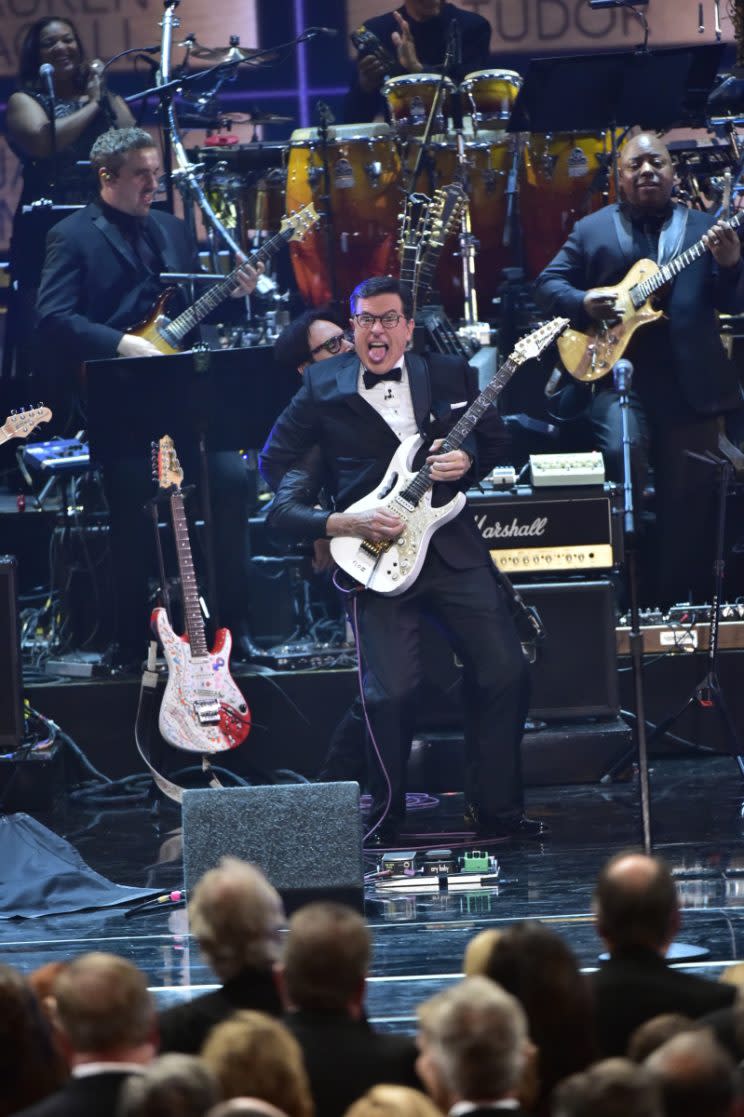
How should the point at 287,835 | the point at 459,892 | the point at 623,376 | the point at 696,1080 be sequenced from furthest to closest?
the point at 623,376, the point at 459,892, the point at 287,835, the point at 696,1080

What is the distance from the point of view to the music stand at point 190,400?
8633mm

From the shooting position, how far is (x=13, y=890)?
7457 mm

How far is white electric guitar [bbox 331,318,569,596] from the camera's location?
8.05m

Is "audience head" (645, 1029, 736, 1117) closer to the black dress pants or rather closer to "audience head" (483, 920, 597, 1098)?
"audience head" (483, 920, 597, 1098)

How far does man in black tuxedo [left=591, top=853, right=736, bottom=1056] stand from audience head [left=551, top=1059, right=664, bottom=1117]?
3.11 feet

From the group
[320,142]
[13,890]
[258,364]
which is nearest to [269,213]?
[320,142]

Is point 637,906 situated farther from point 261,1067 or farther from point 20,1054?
point 20,1054

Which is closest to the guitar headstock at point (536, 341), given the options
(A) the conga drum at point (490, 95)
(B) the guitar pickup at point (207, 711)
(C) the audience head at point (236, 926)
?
(B) the guitar pickup at point (207, 711)

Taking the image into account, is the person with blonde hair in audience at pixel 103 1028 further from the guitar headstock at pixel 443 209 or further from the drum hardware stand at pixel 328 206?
the drum hardware stand at pixel 328 206

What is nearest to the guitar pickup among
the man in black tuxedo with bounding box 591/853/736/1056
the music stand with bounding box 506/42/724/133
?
the music stand with bounding box 506/42/724/133

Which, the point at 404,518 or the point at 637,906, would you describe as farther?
the point at 404,518

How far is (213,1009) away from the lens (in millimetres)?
4098

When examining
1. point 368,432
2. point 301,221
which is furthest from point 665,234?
point 368,432

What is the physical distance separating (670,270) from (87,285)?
110 inches
